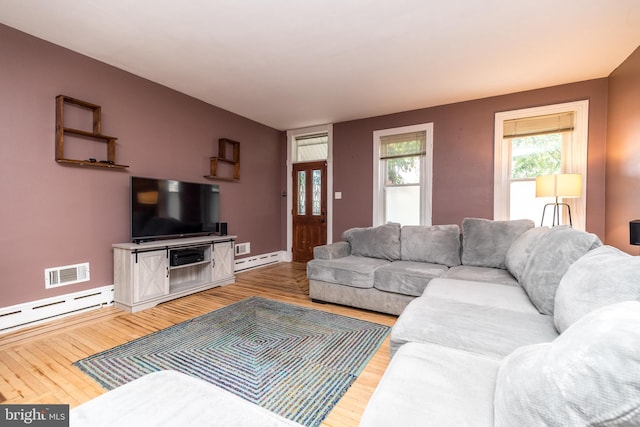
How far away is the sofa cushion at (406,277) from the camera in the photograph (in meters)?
2.70

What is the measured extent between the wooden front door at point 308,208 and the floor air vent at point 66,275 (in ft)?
10.9

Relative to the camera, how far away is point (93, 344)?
222cm

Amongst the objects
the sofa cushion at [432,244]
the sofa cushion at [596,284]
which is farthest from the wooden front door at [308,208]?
the sofa cushion at [596,284]

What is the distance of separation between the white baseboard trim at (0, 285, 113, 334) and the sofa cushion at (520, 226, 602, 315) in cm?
388

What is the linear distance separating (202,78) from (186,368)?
3117 mm

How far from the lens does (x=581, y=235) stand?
163 centimetres

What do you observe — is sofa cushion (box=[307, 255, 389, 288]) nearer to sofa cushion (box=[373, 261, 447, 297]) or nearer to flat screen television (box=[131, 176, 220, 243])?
sofa cushion (box=[373, 261, 447, 297])

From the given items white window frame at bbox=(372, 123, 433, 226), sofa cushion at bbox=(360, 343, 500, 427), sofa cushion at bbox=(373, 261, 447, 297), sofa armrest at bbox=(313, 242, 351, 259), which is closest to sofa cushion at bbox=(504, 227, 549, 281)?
sofa cushion at bbox=(373, 261, 447, 297)

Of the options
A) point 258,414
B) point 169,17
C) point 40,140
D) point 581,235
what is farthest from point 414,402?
point 40,140

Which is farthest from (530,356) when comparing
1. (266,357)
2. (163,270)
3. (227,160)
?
(227,160)

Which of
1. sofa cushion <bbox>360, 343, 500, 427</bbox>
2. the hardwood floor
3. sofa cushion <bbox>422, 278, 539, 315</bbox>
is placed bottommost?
the hardwood floor

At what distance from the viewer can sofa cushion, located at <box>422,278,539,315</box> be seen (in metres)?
1.82

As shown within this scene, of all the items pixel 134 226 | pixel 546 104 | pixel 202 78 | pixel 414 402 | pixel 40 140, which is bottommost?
pixel 414 402

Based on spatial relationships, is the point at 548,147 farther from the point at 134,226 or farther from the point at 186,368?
the point at 134,226
